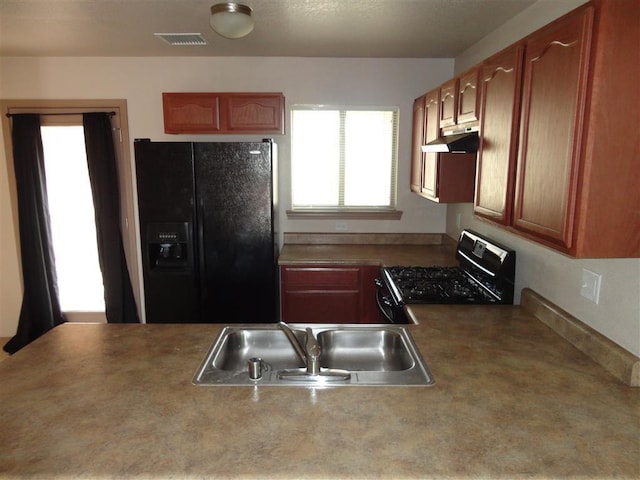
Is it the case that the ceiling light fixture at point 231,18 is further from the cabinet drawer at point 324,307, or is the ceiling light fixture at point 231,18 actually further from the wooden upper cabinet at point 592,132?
the cabinet drawer at point 324,307

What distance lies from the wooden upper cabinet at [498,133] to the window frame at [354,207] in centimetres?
169

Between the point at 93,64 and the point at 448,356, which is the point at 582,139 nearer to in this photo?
the point at 448,356

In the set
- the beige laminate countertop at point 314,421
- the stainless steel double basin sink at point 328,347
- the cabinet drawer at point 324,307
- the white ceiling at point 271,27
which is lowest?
the cabinet drawer at point 324,307

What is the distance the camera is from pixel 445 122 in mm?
2723

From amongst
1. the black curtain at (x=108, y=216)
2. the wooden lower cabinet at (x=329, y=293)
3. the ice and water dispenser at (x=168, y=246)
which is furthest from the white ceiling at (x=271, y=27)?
the wooden lower cabinet at (x=329, y=293)

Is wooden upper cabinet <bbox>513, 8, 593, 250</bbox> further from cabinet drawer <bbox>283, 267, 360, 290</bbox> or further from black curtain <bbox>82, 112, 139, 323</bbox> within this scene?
black curtain <bbox>82, 112, 139, 323</bbox>

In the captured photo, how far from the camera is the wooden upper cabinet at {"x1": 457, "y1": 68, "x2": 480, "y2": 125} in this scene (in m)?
2.19

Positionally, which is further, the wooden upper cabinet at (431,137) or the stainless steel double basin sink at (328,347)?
the wooden upper cabinet at (431,137)

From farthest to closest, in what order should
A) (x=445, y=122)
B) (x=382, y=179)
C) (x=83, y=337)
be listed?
1. (x=382, y=179)
2. (x=445, y=122)
3. (x=83, y=337)

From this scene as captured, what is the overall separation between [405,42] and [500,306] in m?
1.97

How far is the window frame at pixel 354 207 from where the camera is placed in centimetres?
374

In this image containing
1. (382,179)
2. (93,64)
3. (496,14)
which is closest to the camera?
(496,14)

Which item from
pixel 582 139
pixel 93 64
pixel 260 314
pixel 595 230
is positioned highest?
pixel 93 64

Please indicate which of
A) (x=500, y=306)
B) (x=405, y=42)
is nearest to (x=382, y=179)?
(x=405, y=42)
